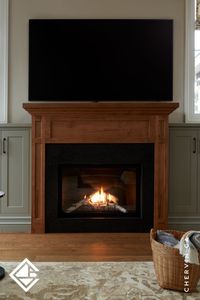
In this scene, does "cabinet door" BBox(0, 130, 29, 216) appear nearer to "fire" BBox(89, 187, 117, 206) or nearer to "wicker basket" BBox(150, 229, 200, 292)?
"fire" BBox(89, 187, 117, 206)

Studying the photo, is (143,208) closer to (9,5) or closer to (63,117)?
(63,117)

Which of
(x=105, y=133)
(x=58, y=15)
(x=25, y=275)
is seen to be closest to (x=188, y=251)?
(x=25, y=275)

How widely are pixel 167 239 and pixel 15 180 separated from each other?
1937 mm

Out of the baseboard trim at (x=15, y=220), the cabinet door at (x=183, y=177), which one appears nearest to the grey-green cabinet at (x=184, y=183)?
the cabinet door at (x=183, y=177)

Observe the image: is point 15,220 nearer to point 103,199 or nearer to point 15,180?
point 15,180

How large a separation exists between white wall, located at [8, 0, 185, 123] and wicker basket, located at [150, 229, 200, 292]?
2174mm

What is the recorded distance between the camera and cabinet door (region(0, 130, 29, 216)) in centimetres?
362

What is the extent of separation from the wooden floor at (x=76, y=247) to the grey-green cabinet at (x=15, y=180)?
18 centimetres

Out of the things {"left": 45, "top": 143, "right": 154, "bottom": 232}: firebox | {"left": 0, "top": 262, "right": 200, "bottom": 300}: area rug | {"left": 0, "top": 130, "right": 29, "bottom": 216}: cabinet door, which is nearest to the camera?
{"left": 0, "top": 262, "right": 200, "bottom": 300}: area rug

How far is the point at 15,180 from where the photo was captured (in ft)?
12.0

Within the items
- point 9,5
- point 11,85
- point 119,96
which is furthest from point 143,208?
point 9,5

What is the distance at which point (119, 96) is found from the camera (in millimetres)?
3648

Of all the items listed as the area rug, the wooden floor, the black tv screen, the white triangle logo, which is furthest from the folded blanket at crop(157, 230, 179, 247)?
the black tv screen

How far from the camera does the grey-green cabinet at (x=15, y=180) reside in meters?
3.62
